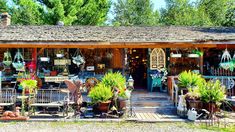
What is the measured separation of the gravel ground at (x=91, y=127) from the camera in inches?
324

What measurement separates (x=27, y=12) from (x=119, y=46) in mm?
16025

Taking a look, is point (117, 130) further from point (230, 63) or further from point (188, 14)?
point (188, 14)

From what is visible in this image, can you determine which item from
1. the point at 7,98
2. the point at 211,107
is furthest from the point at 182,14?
the point at 7,98

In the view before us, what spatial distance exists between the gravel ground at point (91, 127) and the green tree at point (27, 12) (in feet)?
57.8

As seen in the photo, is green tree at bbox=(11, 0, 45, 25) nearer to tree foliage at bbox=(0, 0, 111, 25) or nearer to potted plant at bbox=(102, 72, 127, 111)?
tree foliage at bbox=(0, 0, 111, 25)

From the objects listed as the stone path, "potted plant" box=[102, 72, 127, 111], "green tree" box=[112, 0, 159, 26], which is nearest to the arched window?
the stone path

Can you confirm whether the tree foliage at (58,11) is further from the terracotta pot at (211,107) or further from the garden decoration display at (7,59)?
the terracotta pot at (211,107)

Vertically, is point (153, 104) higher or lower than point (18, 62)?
lower

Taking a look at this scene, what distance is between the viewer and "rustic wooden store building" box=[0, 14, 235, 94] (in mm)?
12281

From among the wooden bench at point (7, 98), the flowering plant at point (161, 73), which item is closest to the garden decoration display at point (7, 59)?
the wooden bench at point (7, 98)

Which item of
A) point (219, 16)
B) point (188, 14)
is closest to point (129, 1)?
point (188, 14)

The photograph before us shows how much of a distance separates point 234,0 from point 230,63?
83.4 feet

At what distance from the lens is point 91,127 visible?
8.60 m

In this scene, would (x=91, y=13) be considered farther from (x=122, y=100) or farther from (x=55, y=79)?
(x=122, y=100)
